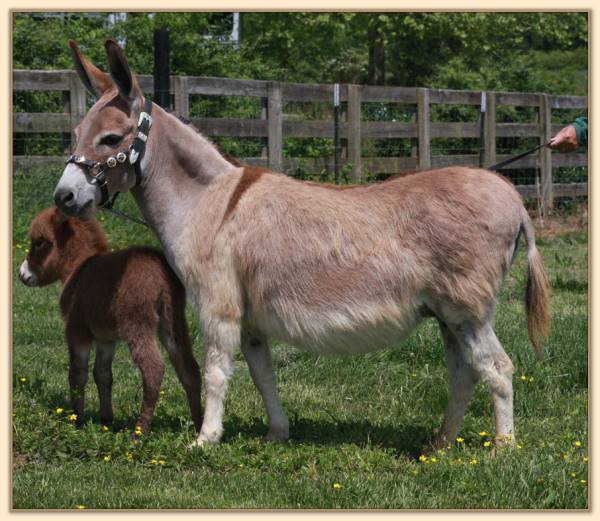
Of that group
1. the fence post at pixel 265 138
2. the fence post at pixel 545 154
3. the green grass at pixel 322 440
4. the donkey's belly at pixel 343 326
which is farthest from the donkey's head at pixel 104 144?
the fence post at pixel 545 154

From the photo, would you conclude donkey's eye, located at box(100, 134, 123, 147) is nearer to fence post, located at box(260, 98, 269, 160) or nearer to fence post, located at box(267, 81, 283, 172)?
fence post, located at box(267, 81, 283, 172)

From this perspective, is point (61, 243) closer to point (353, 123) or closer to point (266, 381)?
point (266, 381)

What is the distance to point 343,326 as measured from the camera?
5.54 m

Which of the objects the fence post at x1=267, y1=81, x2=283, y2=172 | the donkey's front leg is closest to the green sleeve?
the donkey's front leg

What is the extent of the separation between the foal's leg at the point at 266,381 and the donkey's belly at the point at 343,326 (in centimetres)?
31

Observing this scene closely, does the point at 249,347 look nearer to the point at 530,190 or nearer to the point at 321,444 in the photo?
the point at 321,444

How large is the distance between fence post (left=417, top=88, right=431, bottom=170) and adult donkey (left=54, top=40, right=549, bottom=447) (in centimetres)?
965

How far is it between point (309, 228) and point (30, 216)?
686 centimetres

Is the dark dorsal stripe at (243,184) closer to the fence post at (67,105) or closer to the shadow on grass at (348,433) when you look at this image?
the shadow on grass at (348,433)

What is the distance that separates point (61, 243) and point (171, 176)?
1025 mm

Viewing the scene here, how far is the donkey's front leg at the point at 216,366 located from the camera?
18.5 ft

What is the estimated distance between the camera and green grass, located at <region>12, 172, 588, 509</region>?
197 inches

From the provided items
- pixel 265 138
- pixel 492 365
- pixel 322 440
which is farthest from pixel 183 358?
pixel 265 138

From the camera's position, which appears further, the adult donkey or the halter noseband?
the halter noseband
